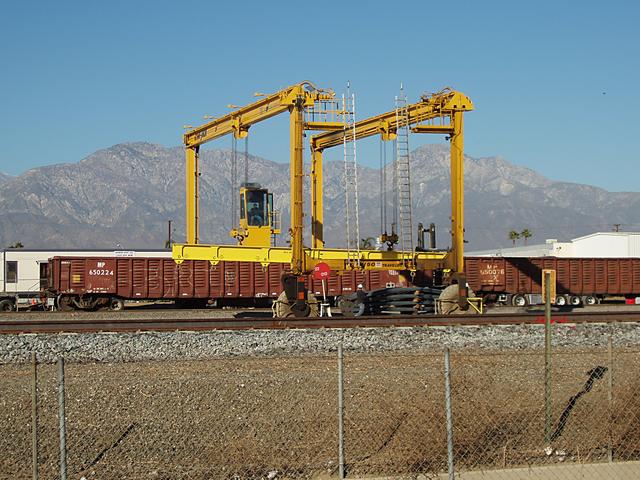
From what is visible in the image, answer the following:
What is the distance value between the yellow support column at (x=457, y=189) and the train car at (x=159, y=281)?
7774 millimetres

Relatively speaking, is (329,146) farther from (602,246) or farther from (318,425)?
(602,246)

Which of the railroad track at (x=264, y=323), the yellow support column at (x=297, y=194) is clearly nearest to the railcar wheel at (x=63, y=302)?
the yellow support column at (x=297, y=194)

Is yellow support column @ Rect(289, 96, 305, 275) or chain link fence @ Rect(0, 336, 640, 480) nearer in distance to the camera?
chain link fence @ Rect(0, 336, 640, 480)

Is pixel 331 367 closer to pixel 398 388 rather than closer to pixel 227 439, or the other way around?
pixel 398 388

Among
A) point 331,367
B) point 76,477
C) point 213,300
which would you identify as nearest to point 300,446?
point 76,477

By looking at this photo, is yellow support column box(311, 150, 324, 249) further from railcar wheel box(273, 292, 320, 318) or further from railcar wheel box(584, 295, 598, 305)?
railcar wheel box(584, 295, 598, 305)

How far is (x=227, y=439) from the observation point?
10.8 m

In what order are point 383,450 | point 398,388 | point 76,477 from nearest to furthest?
point 76,477
point 383,450
point 398,388

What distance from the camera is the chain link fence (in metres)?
9.72

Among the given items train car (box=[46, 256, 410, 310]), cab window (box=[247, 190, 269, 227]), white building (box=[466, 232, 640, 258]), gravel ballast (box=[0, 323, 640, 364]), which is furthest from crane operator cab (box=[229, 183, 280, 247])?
white building (box=[466, 232, 640, 258])

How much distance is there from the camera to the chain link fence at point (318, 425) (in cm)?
972

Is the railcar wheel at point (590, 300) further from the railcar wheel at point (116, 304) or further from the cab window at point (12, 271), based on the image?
the cab window at point (12, 271)

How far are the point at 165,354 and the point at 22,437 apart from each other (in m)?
8.09

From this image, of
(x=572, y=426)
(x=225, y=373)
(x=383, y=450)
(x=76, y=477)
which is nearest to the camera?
(x=76, y=477)
